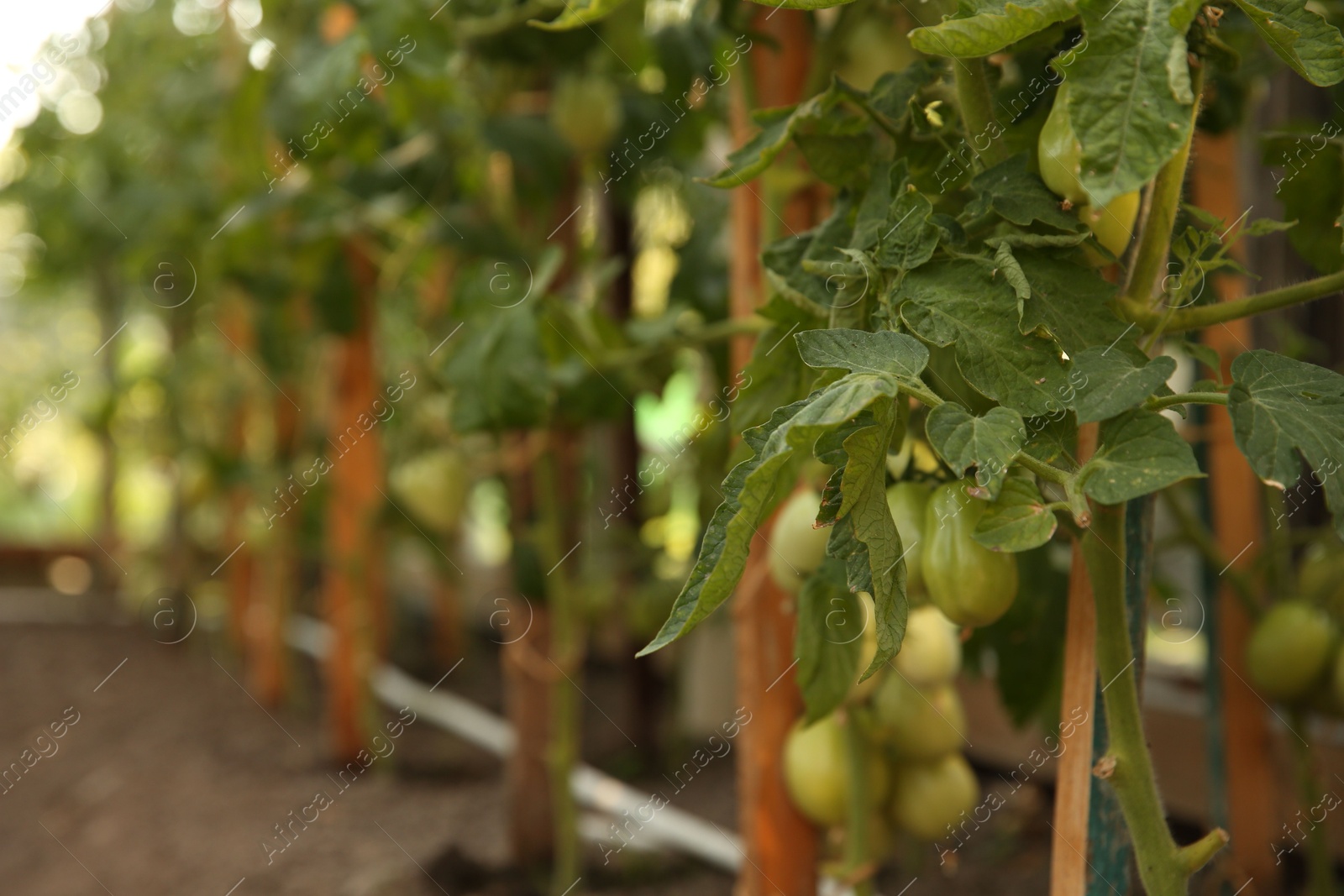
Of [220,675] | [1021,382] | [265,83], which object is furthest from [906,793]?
[220,675]

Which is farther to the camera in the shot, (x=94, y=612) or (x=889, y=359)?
(x=94, y=612)

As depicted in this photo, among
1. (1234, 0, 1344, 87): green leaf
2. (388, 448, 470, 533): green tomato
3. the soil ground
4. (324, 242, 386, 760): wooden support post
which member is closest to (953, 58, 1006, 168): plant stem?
(1234, 0, 1344, 87): green leaf

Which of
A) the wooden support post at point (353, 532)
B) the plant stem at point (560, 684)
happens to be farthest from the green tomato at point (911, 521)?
the wooden support post at point (353, 532)

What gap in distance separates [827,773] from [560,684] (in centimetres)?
58

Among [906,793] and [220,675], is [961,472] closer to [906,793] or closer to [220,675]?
[906,793]

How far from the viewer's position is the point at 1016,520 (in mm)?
434

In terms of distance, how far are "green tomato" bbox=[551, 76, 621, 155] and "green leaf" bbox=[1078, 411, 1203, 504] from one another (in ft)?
3.16

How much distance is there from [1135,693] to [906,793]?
340mm

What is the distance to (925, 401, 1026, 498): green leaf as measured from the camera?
0.39 meters

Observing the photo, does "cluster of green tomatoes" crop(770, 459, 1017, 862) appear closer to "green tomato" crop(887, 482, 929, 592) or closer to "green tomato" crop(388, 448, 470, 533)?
"green tomato" crop(887, 482, 929, 592)

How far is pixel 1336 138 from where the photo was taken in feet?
1.92

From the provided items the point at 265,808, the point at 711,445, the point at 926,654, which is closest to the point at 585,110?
the point at 711,445

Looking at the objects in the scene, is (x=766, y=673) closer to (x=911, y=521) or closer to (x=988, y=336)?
(x=911, y=521)

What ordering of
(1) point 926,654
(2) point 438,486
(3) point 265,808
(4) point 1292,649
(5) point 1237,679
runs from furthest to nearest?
1. (3) point 265,808
2. (2) point 438,486
3. (5) point 1237,679
4. (4) point 1292,649
5. (1) point 926,654
